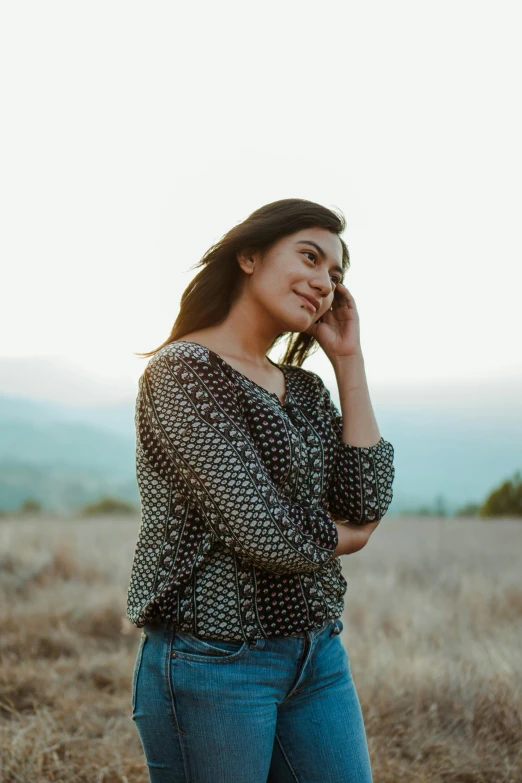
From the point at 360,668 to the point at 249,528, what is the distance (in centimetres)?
257

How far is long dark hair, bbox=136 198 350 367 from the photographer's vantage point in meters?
2.13

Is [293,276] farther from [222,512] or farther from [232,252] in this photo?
[222,512]

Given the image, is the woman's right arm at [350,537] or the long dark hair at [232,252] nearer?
the woman's right arm at [350,537]

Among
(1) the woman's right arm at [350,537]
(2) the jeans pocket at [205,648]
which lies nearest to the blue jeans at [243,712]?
(2) the jeans pocket at [205,648]

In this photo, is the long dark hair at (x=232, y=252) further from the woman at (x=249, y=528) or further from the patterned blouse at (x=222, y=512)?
the patterned blouse at (x=222, y=512)

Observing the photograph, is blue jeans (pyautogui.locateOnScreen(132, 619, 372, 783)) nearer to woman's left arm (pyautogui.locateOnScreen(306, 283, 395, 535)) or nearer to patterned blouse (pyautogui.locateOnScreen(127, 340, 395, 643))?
patterned blouse (pyautogui.locateOnScreen(127, 340, 395, 643))

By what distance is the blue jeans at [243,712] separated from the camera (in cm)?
176

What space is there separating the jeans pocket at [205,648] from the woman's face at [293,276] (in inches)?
34.5

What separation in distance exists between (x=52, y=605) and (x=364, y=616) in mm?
2445

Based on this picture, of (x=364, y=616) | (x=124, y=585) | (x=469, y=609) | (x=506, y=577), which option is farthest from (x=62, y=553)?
(x=506, y=577)

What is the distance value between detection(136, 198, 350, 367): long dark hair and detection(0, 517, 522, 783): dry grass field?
1660 millimetres

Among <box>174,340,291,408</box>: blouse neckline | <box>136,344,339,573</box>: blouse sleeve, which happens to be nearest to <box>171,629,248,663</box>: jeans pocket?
<box>136,344,339,573</box>: blouse sleeve

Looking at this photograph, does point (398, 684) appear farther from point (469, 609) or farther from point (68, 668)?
point (469, 609)

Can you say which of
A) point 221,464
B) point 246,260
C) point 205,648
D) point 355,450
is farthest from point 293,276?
point 205,648
